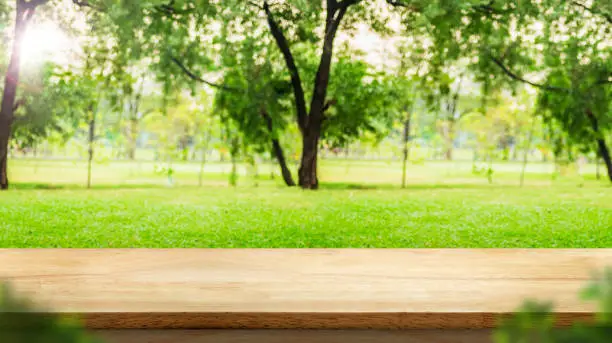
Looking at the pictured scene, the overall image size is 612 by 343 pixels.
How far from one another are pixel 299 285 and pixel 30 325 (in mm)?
1824

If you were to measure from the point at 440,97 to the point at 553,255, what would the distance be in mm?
8004

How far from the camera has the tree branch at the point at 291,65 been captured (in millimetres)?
9422

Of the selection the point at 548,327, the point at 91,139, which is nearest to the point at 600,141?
the point at 91,139

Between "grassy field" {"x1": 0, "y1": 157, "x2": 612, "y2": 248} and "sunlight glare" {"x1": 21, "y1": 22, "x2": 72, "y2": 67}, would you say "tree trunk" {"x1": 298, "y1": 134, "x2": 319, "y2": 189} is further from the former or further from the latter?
"sunlight glare" {"x1": 21, "y1": 22, "x2": 72, "y2": 67}

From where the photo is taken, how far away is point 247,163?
39.9 feet

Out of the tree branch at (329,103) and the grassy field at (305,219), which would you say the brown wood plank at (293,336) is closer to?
the grassy field at (305,219)

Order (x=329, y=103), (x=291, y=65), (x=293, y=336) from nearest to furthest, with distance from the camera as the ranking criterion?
(x=293, y=336), (x=291, y=65), (x=329, y=103)

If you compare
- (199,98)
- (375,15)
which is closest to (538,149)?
(375,15)

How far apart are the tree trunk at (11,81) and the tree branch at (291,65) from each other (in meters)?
3.63

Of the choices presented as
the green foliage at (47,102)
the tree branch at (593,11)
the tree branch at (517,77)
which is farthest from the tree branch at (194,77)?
the tree branch at (593,11)

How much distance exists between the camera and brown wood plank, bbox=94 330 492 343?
209 centimetres

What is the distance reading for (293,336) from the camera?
213cm

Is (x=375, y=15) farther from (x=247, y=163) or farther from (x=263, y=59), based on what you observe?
(x=247, y=163)

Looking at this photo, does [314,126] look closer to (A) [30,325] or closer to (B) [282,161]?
(B) [282,161]
